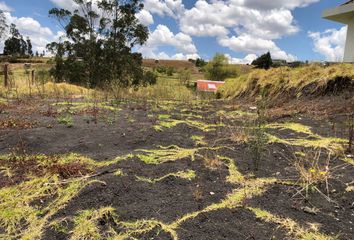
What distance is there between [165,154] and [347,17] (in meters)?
8.97

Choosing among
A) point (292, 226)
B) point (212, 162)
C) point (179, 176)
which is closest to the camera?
point (292, 226)

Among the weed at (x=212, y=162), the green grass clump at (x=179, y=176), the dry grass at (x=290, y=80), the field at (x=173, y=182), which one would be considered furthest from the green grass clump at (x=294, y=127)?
the dry grass at (x=290, y=80)

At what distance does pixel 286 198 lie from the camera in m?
2.26

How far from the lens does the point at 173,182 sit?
2.52 metres

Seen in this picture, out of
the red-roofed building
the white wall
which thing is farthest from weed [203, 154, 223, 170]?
the red-roofed building

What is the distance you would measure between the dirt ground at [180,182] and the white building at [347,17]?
19.9ft

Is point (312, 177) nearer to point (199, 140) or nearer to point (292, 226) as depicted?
point (292, 226)

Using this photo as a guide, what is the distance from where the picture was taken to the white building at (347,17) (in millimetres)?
8930

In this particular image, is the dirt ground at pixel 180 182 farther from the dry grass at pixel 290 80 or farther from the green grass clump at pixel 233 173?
the dry grass at pixel 290 80

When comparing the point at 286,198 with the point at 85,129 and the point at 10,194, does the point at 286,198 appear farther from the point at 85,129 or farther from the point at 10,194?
the point at 85,129

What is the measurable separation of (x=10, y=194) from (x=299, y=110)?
462 centimetres

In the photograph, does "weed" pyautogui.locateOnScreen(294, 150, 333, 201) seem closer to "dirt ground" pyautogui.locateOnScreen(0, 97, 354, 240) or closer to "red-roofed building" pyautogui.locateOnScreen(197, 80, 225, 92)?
"dirt ground" pyautogui.locateOnScreen(0, 97, 354, 240)

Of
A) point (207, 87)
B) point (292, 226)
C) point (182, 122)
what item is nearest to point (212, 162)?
point (292, 226)

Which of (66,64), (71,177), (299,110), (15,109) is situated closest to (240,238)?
(71,177)
